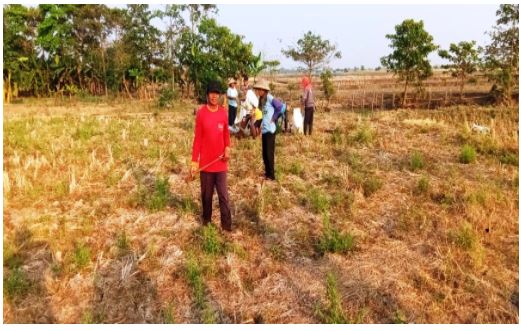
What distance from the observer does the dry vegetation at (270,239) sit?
3352 millimetres

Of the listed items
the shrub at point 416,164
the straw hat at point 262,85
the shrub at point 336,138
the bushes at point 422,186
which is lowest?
the bushes at point 422,186

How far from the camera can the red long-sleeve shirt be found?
4.34 m

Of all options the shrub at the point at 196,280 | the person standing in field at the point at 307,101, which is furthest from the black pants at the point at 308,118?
the shrub at the point at 196,280

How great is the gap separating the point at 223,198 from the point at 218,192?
0.28 ft

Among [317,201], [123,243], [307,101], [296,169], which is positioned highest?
[307,101]

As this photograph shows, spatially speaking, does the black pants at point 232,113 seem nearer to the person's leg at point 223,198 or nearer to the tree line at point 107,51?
the person's leg at point 223,198

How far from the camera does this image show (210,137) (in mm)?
4375

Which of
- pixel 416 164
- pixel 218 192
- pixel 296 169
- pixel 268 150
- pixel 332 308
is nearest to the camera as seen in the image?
pixel 332 308

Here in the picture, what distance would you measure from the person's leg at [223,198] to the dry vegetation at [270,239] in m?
0.15

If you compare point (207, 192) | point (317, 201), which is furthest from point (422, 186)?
point (207, 192)

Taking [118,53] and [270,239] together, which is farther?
[118,53]

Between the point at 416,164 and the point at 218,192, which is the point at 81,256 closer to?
Answer: the point at 218,192

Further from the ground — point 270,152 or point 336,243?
point 270,152

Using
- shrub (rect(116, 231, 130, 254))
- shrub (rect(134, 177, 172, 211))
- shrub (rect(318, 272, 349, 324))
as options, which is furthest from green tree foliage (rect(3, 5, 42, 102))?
shrub (rect(318, 272, 349, 324))
